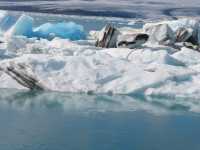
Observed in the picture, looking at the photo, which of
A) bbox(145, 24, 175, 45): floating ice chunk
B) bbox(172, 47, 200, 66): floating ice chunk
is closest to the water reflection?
bbox(172, 47, 200, 66): floating ice chunk

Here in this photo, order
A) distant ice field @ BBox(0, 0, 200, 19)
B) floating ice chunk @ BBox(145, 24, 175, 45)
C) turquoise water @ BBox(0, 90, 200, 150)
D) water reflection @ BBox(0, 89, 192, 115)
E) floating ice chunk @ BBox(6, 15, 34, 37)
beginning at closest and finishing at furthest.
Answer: turquoise water @ BBox(0, 90, 200, 150) → water reflection @ BBox(0, 89, 192, 115) → floating ice chunk @ BBox(145, 24, 175, 45) → floating ice chunk @ BBox(6, 15, 34, 37) → distant ice field @ BBox(0, 0, 200, 19)

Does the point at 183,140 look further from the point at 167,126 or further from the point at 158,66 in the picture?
the point at 158,66

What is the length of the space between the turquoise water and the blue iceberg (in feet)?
16.8

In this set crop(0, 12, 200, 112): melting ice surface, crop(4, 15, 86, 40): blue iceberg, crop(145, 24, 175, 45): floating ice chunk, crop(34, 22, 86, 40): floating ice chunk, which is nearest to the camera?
crop(0, 12, 200, 112): melting ice surface

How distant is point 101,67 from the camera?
8.82m

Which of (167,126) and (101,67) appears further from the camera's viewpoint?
(101,67)

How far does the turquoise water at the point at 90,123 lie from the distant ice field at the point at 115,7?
72.4 ft

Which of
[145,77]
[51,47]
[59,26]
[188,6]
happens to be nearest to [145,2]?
[188,6]

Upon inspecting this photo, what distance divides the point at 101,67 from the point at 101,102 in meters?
0.89

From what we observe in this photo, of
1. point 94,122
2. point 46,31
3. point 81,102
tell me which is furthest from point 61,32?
point 94,122

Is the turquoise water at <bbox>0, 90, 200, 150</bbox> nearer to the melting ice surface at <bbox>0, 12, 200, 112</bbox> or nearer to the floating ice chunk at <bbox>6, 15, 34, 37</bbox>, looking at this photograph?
the melting ice surface at <bbox>0, 12, 200, 112</bbox>

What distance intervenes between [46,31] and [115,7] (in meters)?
19.7

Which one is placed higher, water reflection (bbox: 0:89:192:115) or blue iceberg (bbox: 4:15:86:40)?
water reflection (bbox: 0:89:192:115)

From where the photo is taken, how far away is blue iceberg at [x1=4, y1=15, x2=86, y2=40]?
1345 centimetres
